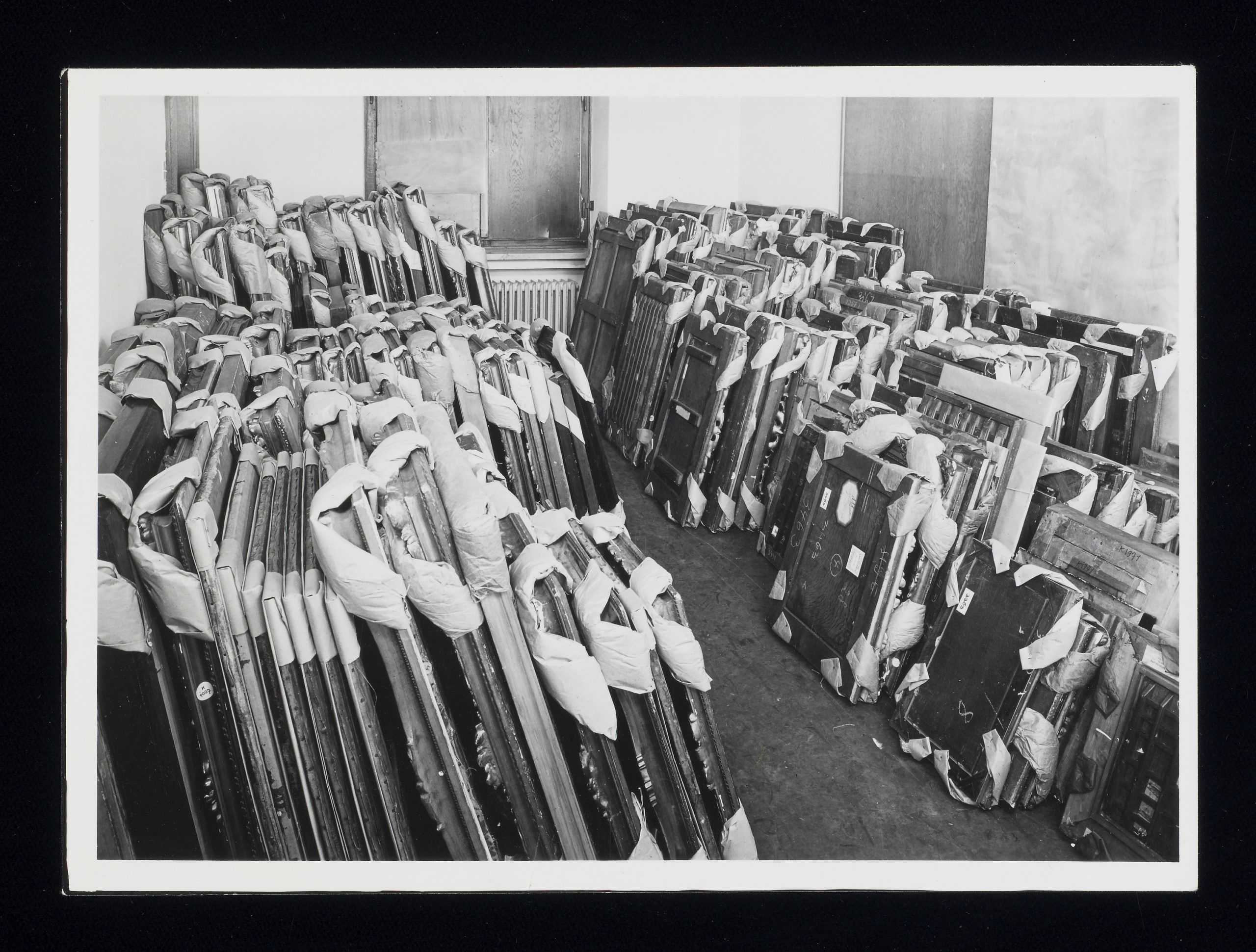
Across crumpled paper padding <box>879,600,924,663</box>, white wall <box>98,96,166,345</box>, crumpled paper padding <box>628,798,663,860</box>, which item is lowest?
crumpled paper padding <box>628,798,663,860</box>

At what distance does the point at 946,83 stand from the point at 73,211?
1.89 metres

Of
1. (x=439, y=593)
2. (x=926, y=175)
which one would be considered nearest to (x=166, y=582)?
(x=439, y=593)

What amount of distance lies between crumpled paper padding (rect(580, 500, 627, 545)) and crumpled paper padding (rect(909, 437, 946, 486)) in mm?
1007

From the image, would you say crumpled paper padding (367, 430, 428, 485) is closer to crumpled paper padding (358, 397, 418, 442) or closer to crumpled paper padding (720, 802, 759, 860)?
crumpled paper padding (358, 397, 418, 442)

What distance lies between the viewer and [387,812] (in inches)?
75.0

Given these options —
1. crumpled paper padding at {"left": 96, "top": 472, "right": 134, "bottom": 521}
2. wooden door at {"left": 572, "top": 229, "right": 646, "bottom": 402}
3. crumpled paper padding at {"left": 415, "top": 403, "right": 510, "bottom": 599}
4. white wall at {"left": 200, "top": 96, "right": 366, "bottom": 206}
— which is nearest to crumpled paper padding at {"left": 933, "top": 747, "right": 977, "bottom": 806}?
crumpled paper padding at {"left": 415, "top": 403, "right": 510, "bottom": 599}

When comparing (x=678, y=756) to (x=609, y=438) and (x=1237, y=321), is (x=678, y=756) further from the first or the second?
(x=609, y=438)

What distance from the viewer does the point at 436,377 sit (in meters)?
3.55

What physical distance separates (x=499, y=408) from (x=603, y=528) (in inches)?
49.7

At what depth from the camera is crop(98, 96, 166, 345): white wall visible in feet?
9.37

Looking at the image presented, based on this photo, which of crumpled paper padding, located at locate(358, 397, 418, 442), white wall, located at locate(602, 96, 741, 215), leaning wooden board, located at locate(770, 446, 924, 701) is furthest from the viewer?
white wall, located at locate(602, 96, 741, 215)

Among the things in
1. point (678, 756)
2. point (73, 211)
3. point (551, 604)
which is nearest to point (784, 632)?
point (678, 756)

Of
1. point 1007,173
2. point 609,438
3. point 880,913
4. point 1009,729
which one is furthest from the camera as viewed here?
point 609,438

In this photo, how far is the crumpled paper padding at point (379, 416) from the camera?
2.48 metres
